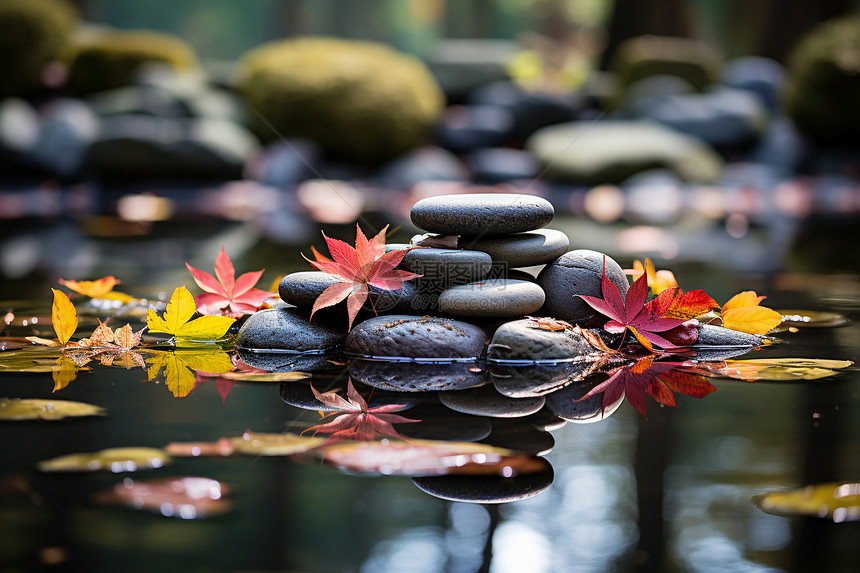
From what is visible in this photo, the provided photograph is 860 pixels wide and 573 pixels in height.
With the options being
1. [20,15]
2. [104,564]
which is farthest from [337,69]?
[104,564]

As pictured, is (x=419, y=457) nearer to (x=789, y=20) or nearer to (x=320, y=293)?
(x=320, y=293)

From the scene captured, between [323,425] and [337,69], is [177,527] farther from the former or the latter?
[337,69]

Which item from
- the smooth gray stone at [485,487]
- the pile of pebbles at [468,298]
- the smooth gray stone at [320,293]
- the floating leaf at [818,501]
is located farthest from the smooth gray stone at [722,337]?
the smooth gray stone at [485,487]

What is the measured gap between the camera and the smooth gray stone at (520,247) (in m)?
3.11

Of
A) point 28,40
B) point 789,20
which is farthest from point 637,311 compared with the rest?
point 789,20

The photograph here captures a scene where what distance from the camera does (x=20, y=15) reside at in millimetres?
12383

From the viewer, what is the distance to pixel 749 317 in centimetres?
324

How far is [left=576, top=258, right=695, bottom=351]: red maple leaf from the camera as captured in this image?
2.96 metres

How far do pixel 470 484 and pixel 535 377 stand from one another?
943 millimetres

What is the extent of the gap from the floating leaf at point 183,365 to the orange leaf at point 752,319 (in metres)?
1.93

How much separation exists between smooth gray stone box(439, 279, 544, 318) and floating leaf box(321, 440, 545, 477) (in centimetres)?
93

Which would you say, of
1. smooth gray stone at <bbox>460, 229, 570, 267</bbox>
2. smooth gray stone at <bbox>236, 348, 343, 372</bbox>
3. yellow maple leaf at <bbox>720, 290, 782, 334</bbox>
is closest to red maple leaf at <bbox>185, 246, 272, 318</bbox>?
smooth gray stone at <bbox>236, 348, 343, 372</bbox>

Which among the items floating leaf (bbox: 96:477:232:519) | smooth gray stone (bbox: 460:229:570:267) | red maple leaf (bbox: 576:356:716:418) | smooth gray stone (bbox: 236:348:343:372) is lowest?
floating leaf (bbox: 96:477:232:519)

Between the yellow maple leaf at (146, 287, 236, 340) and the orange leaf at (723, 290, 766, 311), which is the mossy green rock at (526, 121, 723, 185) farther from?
the yellow maple leaf at (146, 287, 236, 340)
